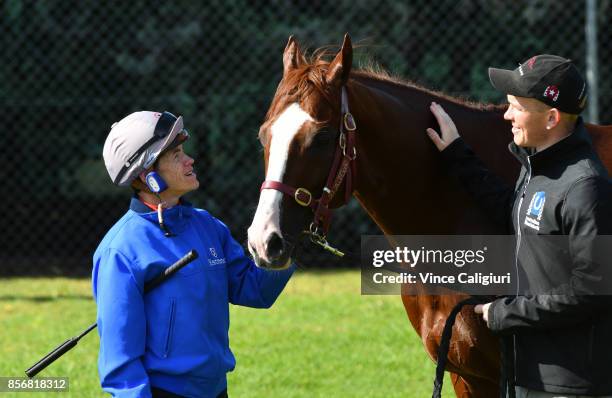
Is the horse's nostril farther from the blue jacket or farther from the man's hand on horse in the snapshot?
the man's hand on horse

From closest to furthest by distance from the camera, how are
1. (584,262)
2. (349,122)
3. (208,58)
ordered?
1. (584,262)
2. (349,122)
3. (208,58)

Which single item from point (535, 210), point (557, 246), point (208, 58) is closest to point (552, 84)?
point (535, 210)

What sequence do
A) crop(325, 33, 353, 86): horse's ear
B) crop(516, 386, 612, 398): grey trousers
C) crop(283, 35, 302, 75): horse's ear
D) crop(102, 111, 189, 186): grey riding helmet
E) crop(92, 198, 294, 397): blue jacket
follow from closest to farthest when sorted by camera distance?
crop(516, 386, 612, 398): grey trousers < crop(92, 198, 294, 397): blue jacket < crop(102, 111, 189, 186): grey riding helmet < crop(325, 33, 353, 86): horse's ear < crop(283, 35, 302, 75): horse's ear

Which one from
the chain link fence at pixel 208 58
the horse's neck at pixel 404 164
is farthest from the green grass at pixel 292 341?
the horse's neck at pixel 404 164

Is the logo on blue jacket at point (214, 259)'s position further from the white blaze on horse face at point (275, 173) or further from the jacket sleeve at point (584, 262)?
the jacket sleeve at point (584, 262)

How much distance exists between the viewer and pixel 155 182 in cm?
289

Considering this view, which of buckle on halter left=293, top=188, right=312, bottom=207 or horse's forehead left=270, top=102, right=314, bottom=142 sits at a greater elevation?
horse's forehead left=270, top=102, right=314, bottom=142

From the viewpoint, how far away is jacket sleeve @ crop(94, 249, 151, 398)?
8.88 feet

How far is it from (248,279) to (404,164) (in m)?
0.65

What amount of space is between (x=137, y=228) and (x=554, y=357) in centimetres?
129

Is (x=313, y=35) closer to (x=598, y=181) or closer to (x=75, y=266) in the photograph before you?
(x=75, y=266)

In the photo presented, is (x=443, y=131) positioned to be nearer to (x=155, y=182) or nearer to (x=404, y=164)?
(x=404, y=164)

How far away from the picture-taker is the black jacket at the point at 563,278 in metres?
2.54

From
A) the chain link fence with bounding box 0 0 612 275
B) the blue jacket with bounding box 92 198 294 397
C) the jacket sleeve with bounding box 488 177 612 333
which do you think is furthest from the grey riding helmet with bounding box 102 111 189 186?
the chain link fence with bounding box 0 0 612 275
